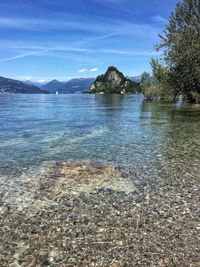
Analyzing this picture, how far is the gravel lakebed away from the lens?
22.6 feet

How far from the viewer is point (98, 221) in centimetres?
872

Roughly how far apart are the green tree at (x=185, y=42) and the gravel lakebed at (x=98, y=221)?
41.1 m

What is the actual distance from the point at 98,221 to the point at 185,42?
46.6m

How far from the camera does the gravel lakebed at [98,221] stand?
6895 millimetres

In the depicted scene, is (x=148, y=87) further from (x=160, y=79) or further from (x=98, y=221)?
(x=98, y=221)

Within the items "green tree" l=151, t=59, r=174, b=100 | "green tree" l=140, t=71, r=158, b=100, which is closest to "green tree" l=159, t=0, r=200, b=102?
"green tree" l=151, t=59, r=174, b=100

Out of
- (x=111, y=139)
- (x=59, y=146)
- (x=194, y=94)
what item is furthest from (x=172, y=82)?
(x=59, y=146)

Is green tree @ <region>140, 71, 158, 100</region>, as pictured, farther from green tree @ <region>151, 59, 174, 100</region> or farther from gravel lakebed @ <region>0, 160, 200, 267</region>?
gravel lakebed @ <region>0, 160, 200, 267</region>

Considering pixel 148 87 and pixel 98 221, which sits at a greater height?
pixel 148 87

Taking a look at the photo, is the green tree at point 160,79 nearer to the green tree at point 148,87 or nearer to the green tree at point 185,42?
the green tree at point 148,87

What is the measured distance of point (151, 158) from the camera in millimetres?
16391

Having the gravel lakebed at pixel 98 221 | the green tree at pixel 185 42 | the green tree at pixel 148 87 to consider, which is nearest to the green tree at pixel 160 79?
the green tree at pixel 148 87

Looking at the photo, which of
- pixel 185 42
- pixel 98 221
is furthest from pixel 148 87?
pixel 98 221

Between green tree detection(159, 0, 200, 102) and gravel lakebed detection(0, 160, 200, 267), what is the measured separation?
135 ft
